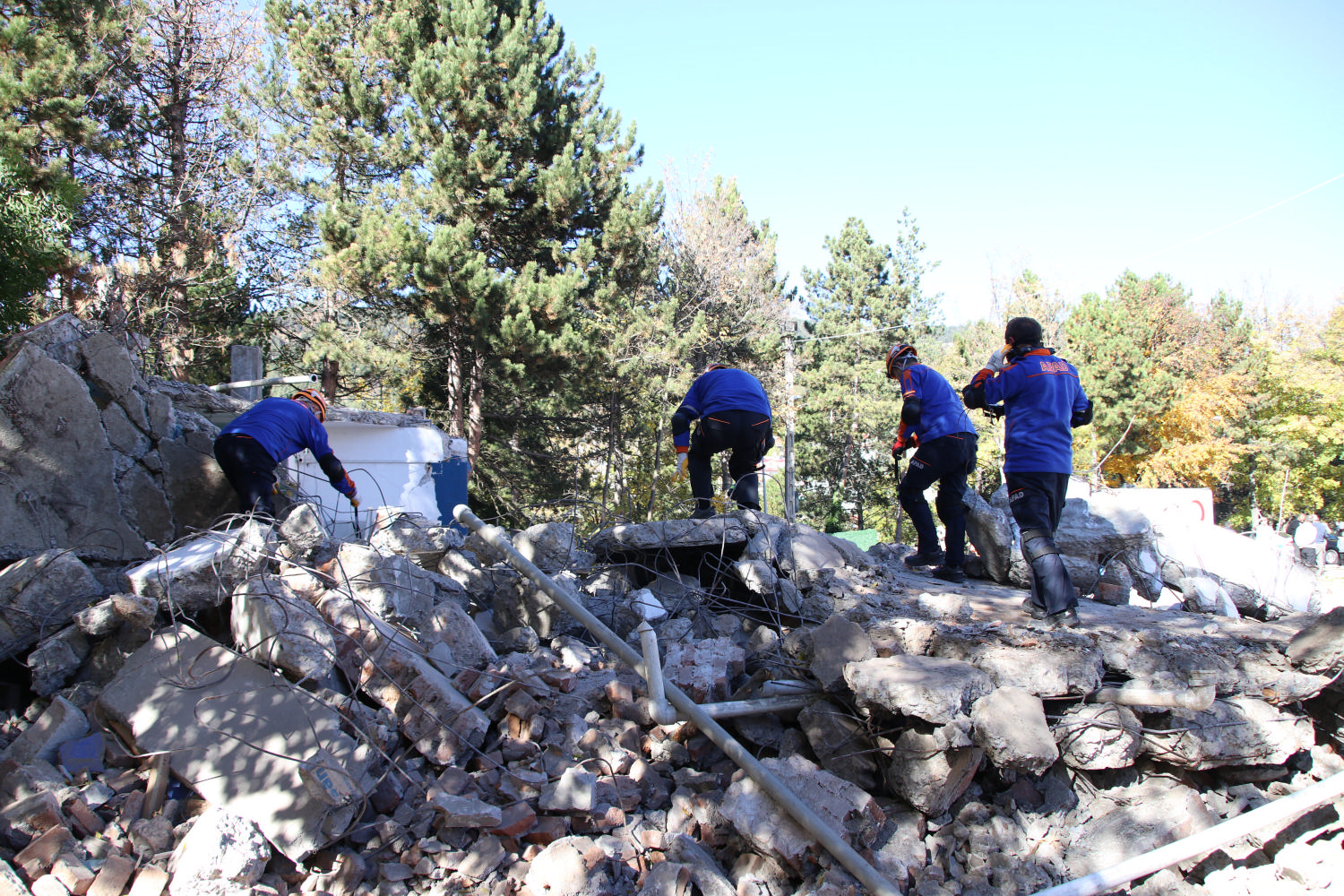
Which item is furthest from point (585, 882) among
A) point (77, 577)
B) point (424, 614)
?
point (77, 577)

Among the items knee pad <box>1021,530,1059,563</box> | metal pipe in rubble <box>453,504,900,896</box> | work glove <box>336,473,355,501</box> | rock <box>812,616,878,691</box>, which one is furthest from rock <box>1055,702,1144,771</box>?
work glove <box>336,473,355,501</box>

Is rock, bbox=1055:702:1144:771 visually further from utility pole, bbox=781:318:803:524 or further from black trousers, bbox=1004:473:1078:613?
utility pole, bbox=781:318:803:524

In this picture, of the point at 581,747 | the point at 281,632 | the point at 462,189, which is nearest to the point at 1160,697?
the point at 581,747

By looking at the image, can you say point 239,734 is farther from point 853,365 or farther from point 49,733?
point 853,365

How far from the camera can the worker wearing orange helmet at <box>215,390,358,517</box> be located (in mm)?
4586

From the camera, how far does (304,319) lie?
47.9 feet

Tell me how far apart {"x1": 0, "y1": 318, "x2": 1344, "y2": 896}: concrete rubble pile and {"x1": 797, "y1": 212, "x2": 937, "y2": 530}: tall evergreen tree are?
78.4 feet

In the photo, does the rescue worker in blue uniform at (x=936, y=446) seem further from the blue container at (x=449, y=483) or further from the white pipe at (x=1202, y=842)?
the blue container at (x=449, y=483)

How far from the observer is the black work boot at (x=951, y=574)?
→ 16.7 feet

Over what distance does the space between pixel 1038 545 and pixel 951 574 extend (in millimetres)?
1351

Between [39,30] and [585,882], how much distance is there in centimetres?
1536

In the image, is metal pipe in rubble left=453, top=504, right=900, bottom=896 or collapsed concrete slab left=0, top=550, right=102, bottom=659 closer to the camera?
metal pipe in rubble left=453, top=504, right=900, bottom=896

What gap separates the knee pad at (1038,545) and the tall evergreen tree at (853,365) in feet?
75.6

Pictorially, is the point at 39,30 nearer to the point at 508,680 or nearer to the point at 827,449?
the point at 508,680
